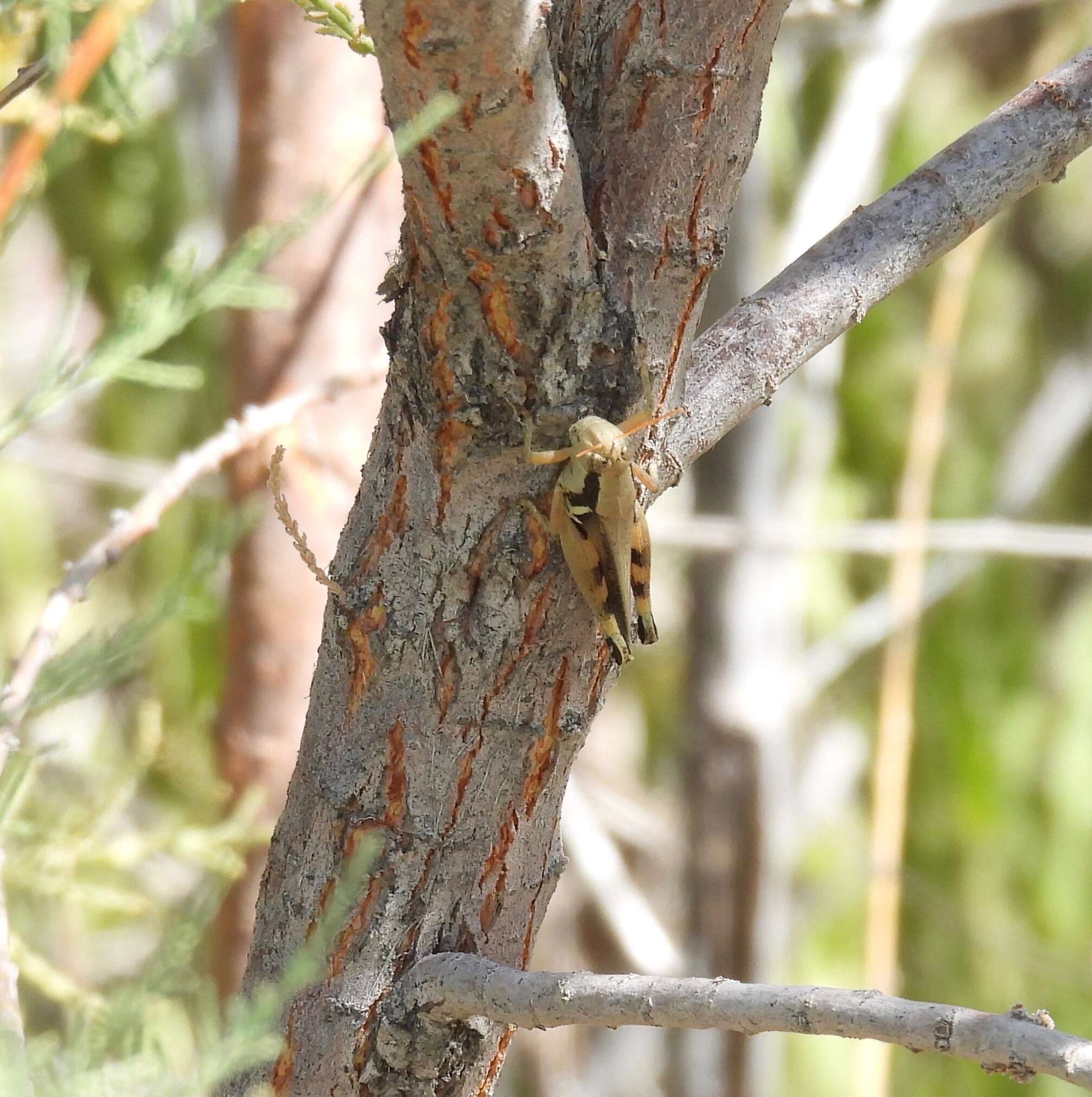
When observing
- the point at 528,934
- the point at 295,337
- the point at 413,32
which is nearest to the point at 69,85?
the point at 413,32

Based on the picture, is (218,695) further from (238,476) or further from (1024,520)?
(1024,520)

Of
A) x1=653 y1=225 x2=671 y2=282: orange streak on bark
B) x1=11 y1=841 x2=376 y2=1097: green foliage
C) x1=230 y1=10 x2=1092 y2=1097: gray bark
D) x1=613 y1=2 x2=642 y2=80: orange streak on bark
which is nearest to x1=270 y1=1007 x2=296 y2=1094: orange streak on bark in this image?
x1=230 y1=10 x2=1092 y2=1097: gray bark

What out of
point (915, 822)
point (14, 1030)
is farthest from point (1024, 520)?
point (14, 1030)

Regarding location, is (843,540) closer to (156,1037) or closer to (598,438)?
(598,438)

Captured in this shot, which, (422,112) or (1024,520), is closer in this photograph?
(422,112)

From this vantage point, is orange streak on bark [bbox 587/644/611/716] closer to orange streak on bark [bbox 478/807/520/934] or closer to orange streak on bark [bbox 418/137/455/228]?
orange streak on bark [bbox 478/807/520/934]
